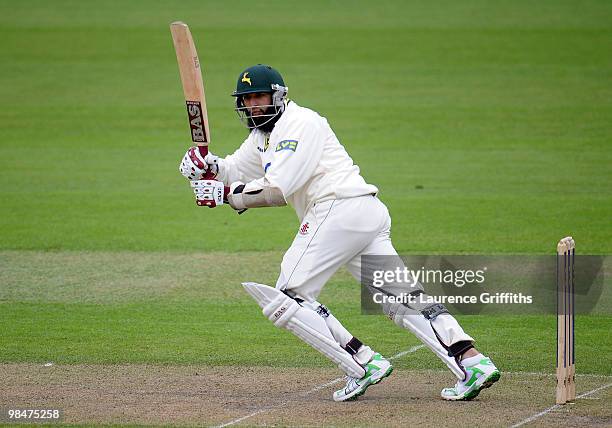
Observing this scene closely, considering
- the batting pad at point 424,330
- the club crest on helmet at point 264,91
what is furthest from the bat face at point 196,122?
the batting pad at point 424,330

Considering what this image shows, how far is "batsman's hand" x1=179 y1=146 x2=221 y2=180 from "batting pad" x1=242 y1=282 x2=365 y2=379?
0.97 meters

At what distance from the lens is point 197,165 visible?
707 centimetres

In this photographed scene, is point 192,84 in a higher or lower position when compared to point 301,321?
higher

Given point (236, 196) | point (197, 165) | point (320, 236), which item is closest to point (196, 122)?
point (197, 165)

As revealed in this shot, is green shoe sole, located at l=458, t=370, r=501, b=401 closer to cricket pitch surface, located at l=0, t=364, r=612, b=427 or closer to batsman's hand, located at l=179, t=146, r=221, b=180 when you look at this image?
cricket pitch surface, located at l=0, t=364, r=612, b=427

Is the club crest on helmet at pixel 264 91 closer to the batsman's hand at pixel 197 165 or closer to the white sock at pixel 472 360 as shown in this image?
the batsman's hand at pixel 197 165

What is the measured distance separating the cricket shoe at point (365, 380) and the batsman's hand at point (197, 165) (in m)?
1.64

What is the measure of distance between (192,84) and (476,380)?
8.92ft

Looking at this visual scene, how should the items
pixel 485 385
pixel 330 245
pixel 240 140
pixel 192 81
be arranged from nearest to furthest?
pixel 485 385 < pixel 330 245 < pixel 192 81 < pixel 240 140

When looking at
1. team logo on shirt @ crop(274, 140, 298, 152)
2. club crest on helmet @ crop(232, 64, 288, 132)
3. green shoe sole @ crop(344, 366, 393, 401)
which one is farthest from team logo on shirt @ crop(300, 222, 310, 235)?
green shoe sole @ crop(344, 366, 393, 401)

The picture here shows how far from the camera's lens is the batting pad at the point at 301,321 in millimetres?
6457

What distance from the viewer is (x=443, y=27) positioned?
27.0m

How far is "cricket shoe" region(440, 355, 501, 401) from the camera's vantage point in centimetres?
640

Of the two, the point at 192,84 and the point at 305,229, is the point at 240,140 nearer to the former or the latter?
the point at 192,84
